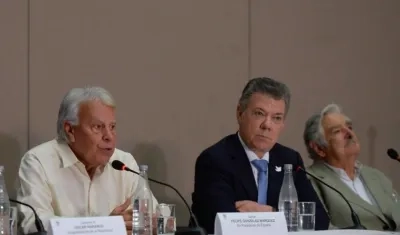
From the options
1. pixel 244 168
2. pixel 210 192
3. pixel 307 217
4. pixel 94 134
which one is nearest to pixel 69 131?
pixel 94 134

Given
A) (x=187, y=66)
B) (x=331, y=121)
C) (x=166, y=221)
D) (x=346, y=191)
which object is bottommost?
(x=346, y=191)

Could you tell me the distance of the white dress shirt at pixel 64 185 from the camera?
134 inches

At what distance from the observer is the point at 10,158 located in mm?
4027

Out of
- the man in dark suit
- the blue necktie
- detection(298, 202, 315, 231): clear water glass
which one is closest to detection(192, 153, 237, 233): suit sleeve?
the man in dark suit

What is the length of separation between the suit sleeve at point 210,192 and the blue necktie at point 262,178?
0.50 ft

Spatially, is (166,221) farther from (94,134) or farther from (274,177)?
(274,177)

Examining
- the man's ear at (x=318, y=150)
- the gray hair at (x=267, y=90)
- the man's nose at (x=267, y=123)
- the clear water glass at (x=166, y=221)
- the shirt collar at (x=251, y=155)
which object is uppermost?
the gray hair at (x=267, y=90)

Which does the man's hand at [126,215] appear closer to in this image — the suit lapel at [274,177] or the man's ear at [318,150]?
the suit lapel at [274,177]

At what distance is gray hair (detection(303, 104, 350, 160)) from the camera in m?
4.56

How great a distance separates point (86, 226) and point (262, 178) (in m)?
1.43

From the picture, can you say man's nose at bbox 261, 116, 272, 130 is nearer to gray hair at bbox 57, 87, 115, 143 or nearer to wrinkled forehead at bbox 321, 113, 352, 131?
gray hair at bbox 57, 87, 115, 143

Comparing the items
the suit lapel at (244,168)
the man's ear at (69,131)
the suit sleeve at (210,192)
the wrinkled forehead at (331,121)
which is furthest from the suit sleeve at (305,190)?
the man's ear at (69,131)

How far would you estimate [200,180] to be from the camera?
3.75 metres

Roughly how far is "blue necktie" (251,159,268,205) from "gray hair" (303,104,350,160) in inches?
32.0
